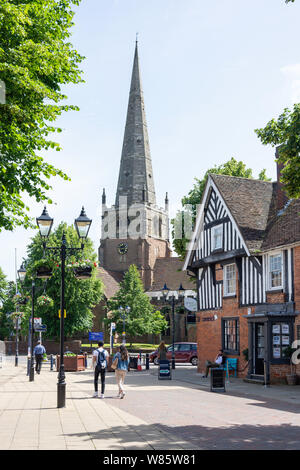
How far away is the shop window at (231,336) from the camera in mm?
27781

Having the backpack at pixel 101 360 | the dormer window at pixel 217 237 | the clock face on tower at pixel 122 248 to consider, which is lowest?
the backpack at pixel 101 360

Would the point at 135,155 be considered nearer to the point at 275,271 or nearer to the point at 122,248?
the point at 122,248

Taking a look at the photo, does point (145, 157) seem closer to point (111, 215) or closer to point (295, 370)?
point (111, 215)

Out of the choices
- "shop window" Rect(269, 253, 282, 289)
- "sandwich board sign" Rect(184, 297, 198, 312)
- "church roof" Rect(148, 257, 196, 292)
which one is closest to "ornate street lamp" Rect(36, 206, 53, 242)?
"shop window" Rect(269, 253, 282, 289)

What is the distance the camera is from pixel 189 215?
38469 mm

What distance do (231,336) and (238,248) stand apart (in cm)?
456

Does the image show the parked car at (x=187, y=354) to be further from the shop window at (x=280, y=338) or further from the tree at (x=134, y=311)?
the tree at (x=134, y=311)

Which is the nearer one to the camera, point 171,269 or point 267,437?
point 267,437

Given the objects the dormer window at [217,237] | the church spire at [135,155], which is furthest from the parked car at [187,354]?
the church spire at [135,155]

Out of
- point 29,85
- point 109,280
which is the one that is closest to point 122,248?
point 109,280

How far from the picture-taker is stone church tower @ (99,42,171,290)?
9144cm

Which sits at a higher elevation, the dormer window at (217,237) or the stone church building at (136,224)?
the stone church building at (136,224)
